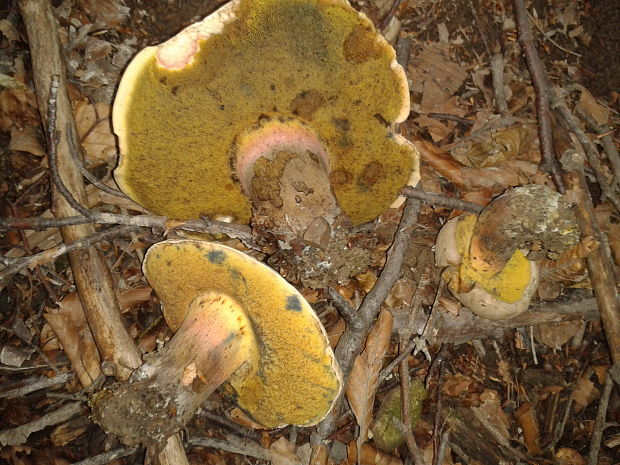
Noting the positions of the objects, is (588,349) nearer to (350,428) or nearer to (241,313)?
(350,428)

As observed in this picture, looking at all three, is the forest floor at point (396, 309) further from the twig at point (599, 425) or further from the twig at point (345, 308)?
the twig at point (345, 308)

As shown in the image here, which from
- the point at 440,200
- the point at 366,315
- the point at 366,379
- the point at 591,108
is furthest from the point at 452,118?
the point at 366,379

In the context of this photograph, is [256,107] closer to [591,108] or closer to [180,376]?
[180,376]

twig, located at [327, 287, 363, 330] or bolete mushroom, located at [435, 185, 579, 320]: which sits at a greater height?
bolete mushroom, located at [435, 185, 579, 320]

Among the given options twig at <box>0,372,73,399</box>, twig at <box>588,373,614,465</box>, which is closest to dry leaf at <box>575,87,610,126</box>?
twig at <box>588,373,614,465</box>

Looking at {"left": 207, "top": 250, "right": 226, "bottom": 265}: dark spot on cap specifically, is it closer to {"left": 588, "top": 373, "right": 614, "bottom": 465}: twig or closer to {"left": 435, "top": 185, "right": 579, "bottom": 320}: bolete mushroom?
{"left": 435, "top": 185, "right": 579, "bottom": 320}: bolete mushroom

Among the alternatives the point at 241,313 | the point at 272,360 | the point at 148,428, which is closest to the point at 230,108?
the point at 241,313

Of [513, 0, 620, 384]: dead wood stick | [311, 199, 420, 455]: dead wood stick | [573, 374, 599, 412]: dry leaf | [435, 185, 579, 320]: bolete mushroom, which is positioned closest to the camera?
[435, 185, 579, 320]: bolete mushroom

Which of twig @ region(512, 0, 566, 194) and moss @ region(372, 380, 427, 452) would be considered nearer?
moss @ region(372, 380, 427, 452)
